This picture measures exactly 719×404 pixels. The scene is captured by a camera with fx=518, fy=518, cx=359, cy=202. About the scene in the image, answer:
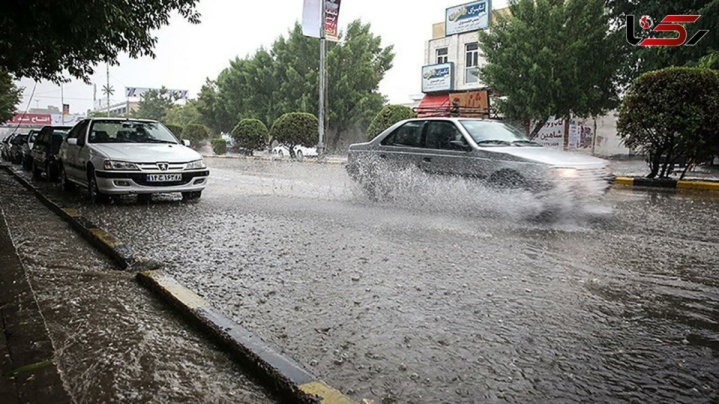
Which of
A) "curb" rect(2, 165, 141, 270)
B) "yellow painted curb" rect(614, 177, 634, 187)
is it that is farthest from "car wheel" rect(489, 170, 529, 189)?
"yellow painted curb" rect(614, 177, 634, 187)

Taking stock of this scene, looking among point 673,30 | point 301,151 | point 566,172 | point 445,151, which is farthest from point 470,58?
point 566,172

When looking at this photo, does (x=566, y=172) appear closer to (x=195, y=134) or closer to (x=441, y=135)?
(x=441, y=135)

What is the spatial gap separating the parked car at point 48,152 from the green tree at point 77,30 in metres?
1.82

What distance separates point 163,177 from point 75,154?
2.40 m

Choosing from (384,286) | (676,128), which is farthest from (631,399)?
(676,128)

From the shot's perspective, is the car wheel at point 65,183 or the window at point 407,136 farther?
the car wheel at point 65,183

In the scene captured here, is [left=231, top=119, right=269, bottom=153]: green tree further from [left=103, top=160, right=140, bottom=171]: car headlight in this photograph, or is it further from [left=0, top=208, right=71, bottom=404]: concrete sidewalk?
[left=0, top=208, right=71, bottom=404]: concrete sidewalk

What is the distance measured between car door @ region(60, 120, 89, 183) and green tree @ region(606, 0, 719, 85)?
61.9ft

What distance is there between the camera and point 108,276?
433 cm

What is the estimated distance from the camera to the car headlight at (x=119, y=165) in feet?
27.9

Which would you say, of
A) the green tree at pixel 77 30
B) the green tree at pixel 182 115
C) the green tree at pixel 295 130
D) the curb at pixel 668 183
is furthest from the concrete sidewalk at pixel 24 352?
the green tree at pixel 182 115

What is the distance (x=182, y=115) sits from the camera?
234ft

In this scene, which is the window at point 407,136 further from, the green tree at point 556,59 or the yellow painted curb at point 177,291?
the green tree at point 556,59

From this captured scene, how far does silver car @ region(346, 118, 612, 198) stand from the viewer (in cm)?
719
